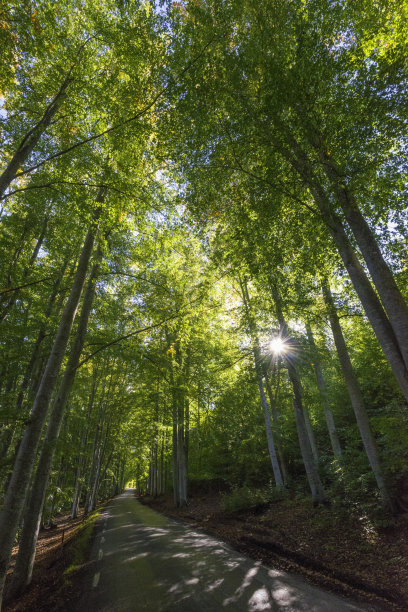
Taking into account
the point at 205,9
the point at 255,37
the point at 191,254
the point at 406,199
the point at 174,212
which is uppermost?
the point at 191,254

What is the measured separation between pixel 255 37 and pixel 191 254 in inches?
450

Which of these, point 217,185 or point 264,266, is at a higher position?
→ point 217,185

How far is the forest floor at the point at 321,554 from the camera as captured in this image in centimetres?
505

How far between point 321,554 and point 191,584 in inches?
133

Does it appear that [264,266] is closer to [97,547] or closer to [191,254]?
[191,254]

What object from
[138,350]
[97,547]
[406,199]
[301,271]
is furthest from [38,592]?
[406,199]

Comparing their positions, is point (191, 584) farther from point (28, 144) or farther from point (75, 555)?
point (28, 144)

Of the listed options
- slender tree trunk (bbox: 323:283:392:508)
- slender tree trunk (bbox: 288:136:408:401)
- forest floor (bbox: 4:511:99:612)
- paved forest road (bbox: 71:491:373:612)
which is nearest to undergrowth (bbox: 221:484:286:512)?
paved forest road (bbox: 71:491:373:612)

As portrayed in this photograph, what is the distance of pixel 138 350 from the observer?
9039 mm

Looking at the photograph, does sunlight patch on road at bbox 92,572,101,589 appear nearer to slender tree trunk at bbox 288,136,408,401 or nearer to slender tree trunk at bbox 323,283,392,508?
slender tree trunk at bbox 288,136,408,401

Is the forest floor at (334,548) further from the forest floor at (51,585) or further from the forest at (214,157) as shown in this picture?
the forest floor at (51,585)

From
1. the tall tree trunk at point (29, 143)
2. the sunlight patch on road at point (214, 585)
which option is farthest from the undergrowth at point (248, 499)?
the tall tree trunk at point (29, 143)

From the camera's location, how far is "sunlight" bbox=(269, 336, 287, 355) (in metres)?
11.6

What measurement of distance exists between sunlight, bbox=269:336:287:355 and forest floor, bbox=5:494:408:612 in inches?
221
